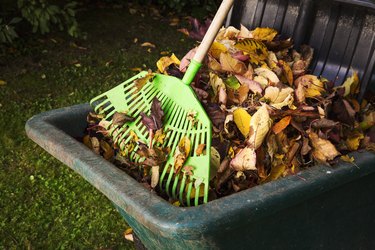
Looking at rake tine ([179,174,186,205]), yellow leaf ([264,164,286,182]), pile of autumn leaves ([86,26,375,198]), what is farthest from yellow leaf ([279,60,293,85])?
rake tine ([179,174,186,205])

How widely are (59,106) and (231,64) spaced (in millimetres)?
1971

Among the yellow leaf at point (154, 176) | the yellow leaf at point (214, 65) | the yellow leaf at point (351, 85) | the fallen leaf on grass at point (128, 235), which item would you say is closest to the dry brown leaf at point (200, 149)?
the yellow leaf at point (154, 176)

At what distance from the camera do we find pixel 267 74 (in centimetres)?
171

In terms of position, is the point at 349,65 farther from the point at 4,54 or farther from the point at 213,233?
the point at 4,54

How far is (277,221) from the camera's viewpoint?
1.43 meters

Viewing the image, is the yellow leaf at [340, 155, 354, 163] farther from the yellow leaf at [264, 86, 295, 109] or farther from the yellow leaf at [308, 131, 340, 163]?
the yellow leaf at [264, 86, 295, 109]

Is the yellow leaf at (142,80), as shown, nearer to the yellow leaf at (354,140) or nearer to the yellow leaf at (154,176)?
the yellow leaf at (154,176)

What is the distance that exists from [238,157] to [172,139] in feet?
0.61

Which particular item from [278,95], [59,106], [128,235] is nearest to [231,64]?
[278,95]


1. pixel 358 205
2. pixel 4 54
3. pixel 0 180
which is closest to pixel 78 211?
pixel 0 180

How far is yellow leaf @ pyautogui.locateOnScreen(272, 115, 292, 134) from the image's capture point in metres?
1.54

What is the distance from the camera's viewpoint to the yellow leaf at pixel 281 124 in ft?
5.04

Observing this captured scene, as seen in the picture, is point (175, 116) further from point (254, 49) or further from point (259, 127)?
point (254, 49)

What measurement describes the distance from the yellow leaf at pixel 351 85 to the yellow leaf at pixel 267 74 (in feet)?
0.70
